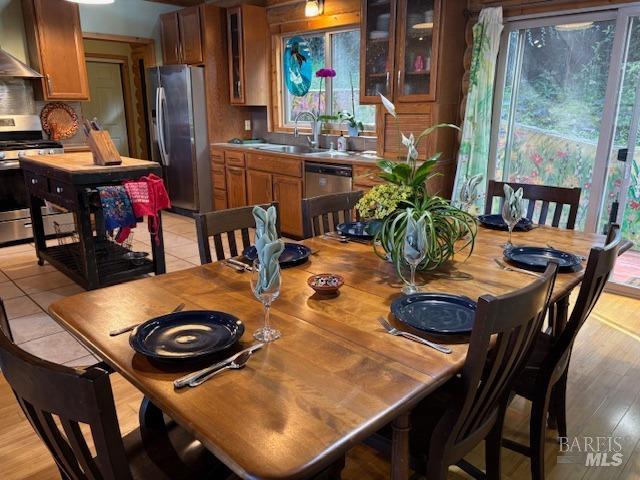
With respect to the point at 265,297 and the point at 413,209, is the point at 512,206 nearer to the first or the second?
the point at 413,209

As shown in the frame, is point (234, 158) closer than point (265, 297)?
No

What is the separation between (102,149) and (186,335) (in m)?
2.48

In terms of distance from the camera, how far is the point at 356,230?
2209 millimetres

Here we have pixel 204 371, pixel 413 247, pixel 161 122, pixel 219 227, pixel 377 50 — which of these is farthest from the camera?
pixel 161 122

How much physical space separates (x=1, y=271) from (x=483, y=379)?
406 cm

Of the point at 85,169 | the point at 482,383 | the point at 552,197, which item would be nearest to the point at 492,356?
the point at 482,383

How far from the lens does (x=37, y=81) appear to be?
5023 millimetres

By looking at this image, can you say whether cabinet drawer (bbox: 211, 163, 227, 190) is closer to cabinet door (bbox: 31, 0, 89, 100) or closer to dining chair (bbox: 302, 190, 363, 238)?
cabinet door (bbox: 31, 0, 89, 100)

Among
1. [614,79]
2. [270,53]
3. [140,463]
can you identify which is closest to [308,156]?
[270,53]

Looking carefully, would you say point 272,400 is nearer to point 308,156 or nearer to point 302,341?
point 302,341

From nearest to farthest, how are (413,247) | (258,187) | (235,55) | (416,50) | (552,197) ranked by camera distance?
(413,247) < (552,197) < (416,50) < (258,187) < (235,55)

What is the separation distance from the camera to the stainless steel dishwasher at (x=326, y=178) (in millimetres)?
4141

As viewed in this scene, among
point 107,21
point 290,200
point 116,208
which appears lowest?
point 290,200

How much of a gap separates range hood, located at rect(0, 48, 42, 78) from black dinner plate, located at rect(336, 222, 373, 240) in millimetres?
4031
